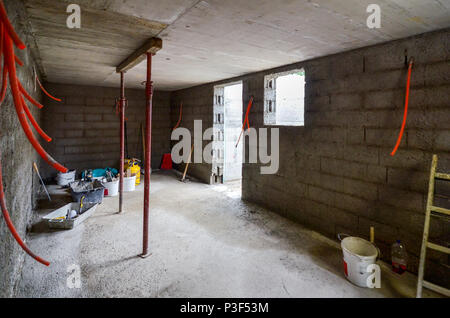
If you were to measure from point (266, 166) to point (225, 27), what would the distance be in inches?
91.6

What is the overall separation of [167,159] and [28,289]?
17.9ft

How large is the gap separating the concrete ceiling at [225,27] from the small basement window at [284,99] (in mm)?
537

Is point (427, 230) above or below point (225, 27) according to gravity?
below

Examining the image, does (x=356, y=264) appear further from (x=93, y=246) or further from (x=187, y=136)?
(x=187, y=136)

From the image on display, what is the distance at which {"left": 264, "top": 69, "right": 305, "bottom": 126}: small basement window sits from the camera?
13.3 feet

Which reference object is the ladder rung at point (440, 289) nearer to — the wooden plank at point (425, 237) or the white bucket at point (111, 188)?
the wooden plank at point (425, 237)

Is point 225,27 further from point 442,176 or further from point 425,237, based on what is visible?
point 425,237

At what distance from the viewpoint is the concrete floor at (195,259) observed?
2086 mm

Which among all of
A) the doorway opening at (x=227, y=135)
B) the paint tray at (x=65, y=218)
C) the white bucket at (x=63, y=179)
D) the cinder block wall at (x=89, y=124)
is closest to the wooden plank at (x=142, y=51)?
the paint tray at (x=65, y=218)

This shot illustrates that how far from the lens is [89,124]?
628 cm

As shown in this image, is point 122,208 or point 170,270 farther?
point 122,208

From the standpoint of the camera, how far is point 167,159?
7.39 metres

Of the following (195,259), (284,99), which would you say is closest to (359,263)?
(195,259)
